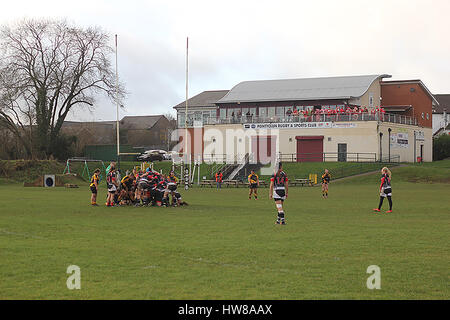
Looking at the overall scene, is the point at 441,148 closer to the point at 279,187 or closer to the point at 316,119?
the point at 316,119

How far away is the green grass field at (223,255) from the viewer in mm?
9641

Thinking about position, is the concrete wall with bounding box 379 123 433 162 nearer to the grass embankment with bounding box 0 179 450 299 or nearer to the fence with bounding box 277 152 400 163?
the fence with bounding box 277 152 400 163

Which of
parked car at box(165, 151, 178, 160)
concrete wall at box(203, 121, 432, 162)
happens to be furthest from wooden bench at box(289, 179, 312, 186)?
concrete wall at box(203, 121, 432, 162)

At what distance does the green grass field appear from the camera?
964 cm

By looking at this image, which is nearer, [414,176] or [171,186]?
[171,186]

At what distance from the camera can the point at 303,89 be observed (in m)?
79.6

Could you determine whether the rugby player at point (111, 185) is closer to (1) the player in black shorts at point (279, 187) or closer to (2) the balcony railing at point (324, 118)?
(1) the player in black shorts at point (279, 187)

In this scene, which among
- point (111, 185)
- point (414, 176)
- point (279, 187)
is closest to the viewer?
point (279, 187)

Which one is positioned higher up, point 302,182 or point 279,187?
point 279,187

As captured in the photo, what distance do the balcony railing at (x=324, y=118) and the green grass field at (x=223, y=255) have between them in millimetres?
46074

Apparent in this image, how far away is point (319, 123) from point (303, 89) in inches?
415

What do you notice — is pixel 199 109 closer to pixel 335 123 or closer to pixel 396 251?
pixel 335 123

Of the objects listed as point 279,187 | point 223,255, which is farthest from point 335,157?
point 223,255

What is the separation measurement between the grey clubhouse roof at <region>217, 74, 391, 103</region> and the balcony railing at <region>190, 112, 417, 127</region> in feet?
14.6
